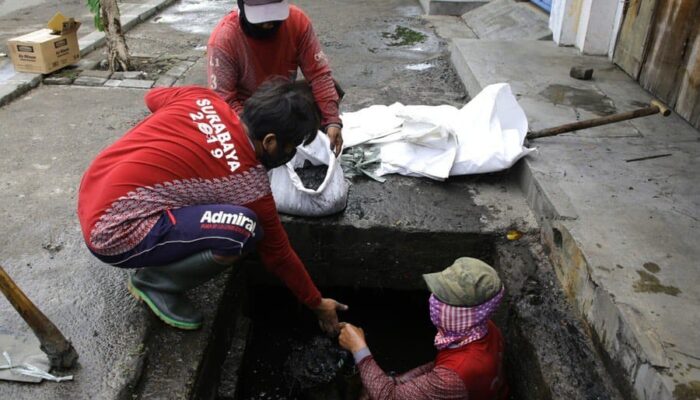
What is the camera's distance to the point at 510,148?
11.5ft

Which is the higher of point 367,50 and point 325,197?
point 325,197

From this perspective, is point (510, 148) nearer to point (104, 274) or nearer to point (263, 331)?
point (263, 331)

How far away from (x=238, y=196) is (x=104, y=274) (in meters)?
0.96

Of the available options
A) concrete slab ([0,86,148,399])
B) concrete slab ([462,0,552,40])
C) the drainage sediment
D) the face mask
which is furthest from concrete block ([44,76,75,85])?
concrete slab ([462,0,552,40])

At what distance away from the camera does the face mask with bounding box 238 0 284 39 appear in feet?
10.5

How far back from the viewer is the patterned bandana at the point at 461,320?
2.34 m

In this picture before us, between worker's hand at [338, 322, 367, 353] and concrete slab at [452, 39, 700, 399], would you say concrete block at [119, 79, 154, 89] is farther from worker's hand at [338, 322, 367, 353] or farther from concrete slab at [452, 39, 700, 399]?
worker's hand at [338, 322, 367, 353]

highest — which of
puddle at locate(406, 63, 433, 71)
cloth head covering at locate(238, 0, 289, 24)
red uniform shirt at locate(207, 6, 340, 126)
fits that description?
cloth head covering at locate(238, 0, 289, 24)

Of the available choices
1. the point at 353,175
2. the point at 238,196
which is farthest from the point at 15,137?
the point at 238,196

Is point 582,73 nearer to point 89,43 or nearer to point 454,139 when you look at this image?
point 454,139

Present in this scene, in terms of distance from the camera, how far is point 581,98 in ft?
14.3

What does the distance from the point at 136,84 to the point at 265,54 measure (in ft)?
8.76

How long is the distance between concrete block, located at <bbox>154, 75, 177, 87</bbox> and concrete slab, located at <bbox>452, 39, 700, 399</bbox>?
2999 mm

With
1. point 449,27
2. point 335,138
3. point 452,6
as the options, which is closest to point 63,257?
point 335,138
